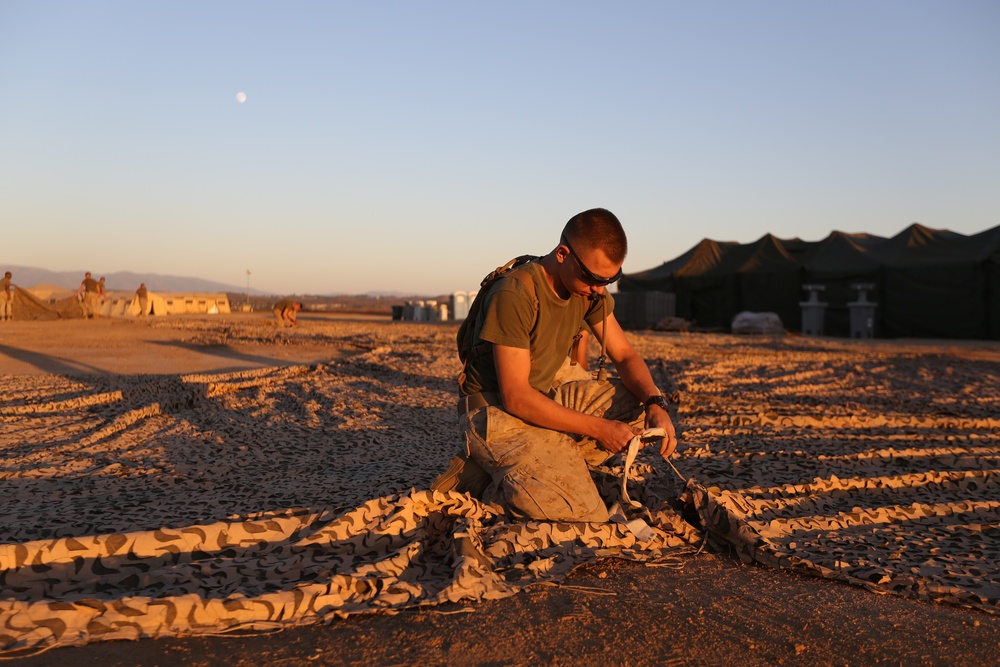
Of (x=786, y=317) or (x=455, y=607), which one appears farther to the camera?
(x=786, y=317)

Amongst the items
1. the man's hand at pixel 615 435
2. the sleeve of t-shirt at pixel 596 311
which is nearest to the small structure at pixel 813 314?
the sleeve of t-shirt at pixel 596 311

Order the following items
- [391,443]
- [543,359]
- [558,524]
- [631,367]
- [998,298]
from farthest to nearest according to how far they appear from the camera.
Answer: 1. [998,298]
2. [391,443]
3. [631,367]
4. [543,359]
5. [558,524]

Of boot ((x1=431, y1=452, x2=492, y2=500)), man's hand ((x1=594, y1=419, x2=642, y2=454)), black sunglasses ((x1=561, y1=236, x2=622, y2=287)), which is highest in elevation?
black sunglasses ((x1=561, y1=236, x2=622, y2=287))

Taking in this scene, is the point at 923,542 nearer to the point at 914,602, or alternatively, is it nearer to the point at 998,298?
the point at 914,602

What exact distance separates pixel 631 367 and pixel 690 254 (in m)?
26.6

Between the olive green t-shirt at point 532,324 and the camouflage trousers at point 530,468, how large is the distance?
0.63ft

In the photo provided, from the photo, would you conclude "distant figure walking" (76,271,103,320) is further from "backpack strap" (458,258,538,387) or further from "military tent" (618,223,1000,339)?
"backpack strap" (458,258,538,387)

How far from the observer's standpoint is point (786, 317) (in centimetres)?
2503

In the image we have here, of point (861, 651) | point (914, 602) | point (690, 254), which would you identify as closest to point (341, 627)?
point (861, 651)

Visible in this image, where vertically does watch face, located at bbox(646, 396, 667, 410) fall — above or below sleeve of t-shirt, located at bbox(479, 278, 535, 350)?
below

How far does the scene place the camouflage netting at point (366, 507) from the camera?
2.32 metres

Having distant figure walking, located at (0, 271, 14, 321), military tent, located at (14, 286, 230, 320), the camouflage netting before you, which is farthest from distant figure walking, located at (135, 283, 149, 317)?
Result: the camouflage netting

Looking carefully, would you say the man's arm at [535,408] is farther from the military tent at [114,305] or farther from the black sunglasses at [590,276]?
the military tent at [114,305]

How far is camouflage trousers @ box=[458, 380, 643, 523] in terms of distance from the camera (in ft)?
9.64
